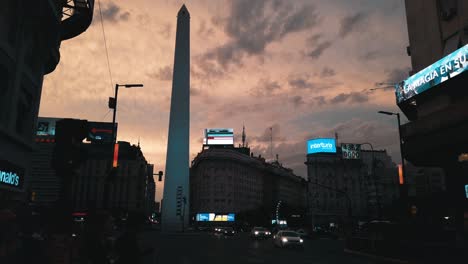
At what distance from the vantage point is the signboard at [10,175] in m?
17.2

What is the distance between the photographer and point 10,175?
18.1 metres

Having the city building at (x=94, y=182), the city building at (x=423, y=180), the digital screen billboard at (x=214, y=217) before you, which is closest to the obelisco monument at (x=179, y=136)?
the digital screen billboard at (x=214, y=217)

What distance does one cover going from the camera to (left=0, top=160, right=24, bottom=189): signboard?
17.2 metres

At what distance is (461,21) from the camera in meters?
24.5

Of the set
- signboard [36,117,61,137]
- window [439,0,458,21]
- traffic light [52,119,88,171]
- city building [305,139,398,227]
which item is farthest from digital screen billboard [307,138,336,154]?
traffic light [52,119,88,171]

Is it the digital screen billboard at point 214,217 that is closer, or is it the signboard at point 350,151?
the digital screen billboard at point 214,217

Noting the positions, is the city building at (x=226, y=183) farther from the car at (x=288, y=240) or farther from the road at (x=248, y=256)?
the road at (x=248, y=256)

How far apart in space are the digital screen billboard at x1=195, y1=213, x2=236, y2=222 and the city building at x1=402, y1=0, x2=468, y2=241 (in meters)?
111

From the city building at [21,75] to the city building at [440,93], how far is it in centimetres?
2407

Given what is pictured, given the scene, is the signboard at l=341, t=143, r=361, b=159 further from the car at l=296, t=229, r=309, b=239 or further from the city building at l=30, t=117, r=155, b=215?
the car at l=296, t=229, r=309, b=239

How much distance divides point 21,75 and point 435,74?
2545cm

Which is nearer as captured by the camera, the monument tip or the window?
the window

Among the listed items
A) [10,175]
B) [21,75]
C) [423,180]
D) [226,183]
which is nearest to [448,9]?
[21,75]

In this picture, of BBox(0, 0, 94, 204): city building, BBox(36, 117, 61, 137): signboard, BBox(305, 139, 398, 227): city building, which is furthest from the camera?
BBox(305, 139, 398, 227): city building
